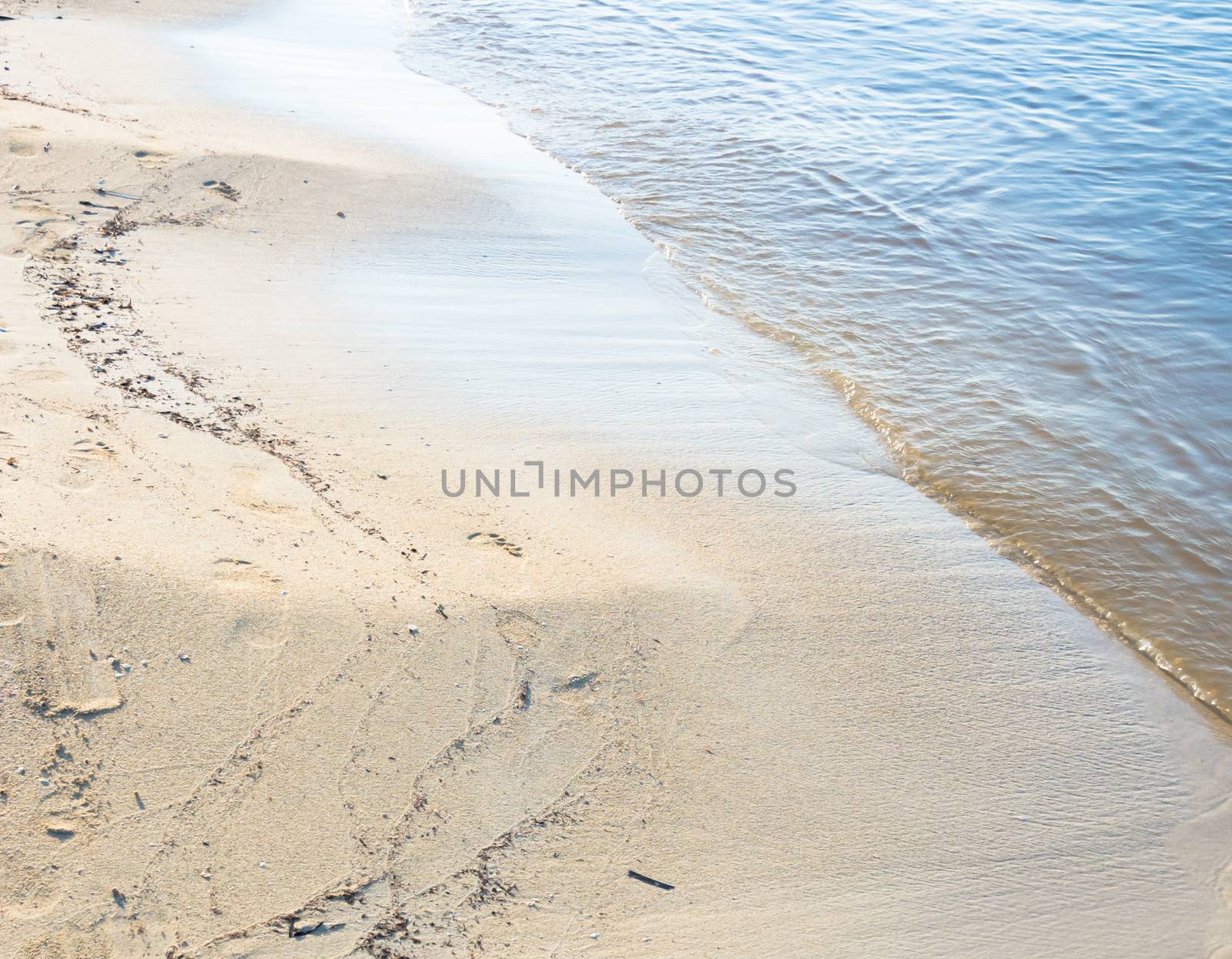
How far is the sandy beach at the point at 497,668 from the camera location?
2.32m

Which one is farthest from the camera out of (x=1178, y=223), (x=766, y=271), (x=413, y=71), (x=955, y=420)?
(x=413, y=71)

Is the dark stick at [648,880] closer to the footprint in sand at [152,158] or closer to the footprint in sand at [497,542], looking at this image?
the footprint in sand at [497,542]

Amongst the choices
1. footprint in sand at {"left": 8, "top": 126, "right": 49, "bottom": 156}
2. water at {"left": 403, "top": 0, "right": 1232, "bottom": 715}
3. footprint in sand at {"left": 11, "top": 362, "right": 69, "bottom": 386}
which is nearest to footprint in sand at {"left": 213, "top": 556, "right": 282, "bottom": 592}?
footprint in sand at {"left": 11, "top": 362, "right": 69, "bottom": 386}

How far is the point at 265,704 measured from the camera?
260 cm

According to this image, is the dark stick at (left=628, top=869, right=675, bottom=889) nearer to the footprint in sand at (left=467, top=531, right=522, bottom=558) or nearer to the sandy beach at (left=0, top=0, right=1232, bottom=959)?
the sandy beach at (left=0, top=0, right=1232, bottom=959)

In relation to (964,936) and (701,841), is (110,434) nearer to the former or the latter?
(701,841)

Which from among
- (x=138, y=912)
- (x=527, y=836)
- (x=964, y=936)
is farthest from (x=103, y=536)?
(x=964, y=936)

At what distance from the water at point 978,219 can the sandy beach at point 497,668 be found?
0.65 meters

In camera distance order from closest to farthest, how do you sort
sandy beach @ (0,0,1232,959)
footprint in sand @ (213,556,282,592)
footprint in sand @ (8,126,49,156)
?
sandy beach @ (0,0,1232,959)
footprint in sand @ (213,556,282,592)
footprint in sand @ (8,126,49,156)

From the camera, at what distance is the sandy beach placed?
2.32 m

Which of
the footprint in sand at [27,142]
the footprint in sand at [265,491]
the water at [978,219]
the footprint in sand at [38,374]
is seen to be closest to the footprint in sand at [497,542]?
the footprint in sand at [265,491]

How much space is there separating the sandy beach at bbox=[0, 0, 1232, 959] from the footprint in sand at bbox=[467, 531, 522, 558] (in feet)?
0.07

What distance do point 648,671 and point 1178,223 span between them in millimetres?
6905

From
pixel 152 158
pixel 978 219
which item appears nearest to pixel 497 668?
pixel 152 158
